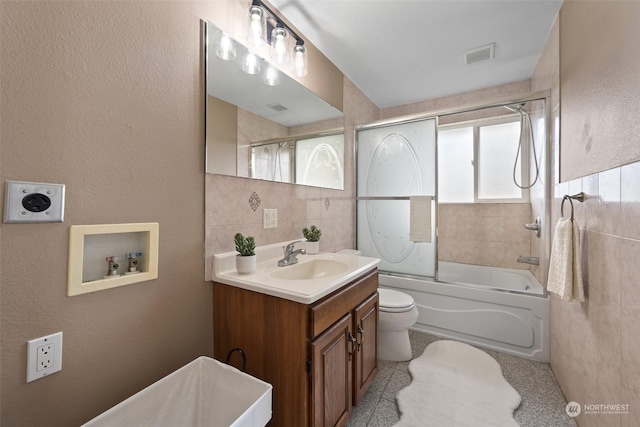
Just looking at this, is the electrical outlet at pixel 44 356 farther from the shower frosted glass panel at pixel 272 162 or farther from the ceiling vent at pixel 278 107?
the ceiling vent at pixel 278 107

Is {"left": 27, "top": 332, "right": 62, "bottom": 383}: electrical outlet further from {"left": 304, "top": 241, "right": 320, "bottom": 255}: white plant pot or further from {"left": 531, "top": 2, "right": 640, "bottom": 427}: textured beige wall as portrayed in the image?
{"left": 531, "top": 2, "right": 640, "bottom": 427}: textured beige wall

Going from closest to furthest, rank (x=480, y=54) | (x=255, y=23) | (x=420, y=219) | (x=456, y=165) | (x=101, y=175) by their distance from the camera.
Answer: (x=101, y=175), (x=255, y=23), (x=480, y=54), (x=420, y=219), (x=456, y=165)

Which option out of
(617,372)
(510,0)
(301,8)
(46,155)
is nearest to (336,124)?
(301,8)

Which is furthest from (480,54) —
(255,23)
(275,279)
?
(275,279)

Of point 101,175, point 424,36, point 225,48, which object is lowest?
point 101,175

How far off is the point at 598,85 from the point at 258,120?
66.3 inches

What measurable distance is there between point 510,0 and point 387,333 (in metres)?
2.40

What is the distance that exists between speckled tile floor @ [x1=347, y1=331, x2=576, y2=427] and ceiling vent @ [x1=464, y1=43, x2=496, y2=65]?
2497 millimetres

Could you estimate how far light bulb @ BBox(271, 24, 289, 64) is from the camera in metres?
1.55

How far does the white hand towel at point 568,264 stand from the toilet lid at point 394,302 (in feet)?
2.77

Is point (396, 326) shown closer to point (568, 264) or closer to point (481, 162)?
point (568, 264)

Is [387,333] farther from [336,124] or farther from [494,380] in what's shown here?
[336,124]

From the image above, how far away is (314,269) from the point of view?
1.68 m

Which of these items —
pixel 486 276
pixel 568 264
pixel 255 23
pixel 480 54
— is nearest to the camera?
pixel 568 264
